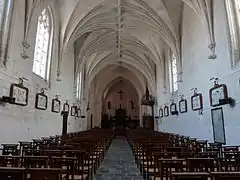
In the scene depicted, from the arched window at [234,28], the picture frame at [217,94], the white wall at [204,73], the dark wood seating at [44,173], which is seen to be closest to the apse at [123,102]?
the white wall at [204,73]

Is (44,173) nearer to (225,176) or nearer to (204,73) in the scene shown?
(225,176)

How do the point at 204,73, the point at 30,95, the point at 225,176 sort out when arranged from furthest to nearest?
1. the point at 204,73
2. the point at 30,95
3. the point at 225,176

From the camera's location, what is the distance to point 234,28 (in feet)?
33.3

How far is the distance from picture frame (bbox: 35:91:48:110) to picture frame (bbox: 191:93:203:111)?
9.87 meters

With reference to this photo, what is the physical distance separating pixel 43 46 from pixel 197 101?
10972mm

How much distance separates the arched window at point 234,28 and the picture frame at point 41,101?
10.8m

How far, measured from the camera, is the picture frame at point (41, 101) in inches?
526

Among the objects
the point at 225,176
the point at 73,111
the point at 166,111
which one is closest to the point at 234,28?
the point at 225,176

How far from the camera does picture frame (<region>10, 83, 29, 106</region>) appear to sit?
33.7ft

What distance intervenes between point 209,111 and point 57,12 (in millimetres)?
12793

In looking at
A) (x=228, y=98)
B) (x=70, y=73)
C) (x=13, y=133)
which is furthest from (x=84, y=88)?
(x=228, y=98)

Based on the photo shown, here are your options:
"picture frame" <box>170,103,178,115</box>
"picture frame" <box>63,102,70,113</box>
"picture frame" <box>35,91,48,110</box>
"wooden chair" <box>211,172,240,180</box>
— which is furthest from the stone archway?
"wooden chair" <box>211,172,240,180</box>

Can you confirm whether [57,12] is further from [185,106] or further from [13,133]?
[185,106]

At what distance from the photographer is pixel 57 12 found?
656 inches
